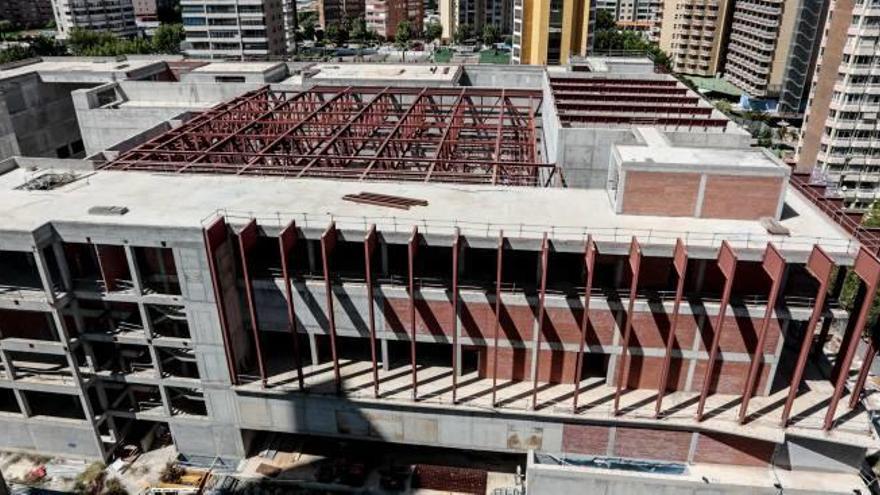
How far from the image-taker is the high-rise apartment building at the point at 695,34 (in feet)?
497

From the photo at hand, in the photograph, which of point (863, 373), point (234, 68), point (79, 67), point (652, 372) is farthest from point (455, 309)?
point (79, 67)

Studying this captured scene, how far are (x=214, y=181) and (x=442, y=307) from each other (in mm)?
17958

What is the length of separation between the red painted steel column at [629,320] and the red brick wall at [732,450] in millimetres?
5004

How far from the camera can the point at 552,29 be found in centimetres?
11600

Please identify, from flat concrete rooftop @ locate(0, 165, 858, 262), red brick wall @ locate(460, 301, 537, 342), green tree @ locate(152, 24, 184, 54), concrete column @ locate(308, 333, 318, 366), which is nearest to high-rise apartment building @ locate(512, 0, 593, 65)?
flat concrete rooftop @ locate(0, 165, 858, 262)

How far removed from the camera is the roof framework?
1684 inches

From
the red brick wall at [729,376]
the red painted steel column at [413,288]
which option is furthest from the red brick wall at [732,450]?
the red painted steel column at [413,288]

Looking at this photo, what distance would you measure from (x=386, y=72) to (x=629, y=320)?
5233 centimetres

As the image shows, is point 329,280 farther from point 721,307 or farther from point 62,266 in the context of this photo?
point 721,307

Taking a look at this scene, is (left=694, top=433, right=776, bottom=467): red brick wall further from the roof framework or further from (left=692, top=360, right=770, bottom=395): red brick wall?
the roof framework

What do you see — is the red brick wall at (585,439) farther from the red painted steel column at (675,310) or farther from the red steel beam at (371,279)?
the red steel beam at (371,279)

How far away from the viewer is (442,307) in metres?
33.7

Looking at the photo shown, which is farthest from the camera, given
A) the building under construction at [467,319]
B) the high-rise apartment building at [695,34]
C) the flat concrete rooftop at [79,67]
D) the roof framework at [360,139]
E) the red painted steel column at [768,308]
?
the high-rise apartment building at [695,34]

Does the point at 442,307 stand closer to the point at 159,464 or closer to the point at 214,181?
the point at 214,181
